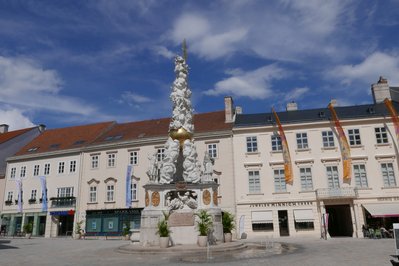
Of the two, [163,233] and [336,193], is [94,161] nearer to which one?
[163,233]

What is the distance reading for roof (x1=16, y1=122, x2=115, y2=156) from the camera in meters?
38.5

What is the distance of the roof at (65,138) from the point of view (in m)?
38.5

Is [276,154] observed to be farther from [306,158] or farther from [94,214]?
[94,214]

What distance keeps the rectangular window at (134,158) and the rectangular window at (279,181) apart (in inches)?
526

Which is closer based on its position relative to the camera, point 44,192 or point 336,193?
point 336,193

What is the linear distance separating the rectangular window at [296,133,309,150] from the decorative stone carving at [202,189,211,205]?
15329 mm

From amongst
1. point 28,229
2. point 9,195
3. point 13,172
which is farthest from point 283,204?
point 13,172

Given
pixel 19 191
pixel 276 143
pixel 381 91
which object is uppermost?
pixel 381 91

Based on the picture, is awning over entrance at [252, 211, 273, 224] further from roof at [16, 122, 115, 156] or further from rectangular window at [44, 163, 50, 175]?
rectangular window at [44, 163, 50, 175]

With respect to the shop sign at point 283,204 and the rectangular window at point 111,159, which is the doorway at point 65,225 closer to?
the rectangular window at point 111,159

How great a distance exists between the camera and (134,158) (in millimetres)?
34156

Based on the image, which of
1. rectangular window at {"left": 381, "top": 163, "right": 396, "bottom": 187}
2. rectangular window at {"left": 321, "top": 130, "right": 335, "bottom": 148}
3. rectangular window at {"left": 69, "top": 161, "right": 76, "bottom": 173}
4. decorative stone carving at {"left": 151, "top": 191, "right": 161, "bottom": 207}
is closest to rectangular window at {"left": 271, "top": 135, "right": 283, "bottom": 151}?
rectangular window at {"left": 321, "top": 130, "right": 335, "bottom": 148}

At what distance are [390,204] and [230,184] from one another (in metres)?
12.8

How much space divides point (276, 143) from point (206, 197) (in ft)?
49.3
